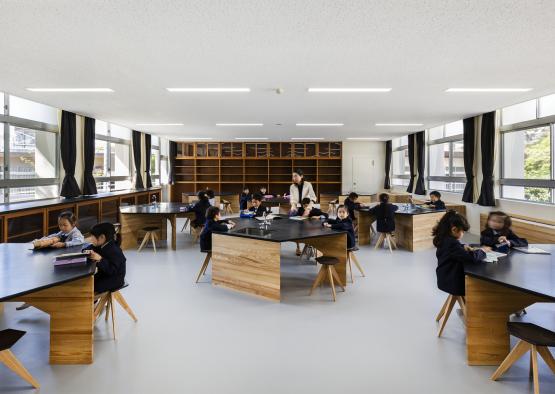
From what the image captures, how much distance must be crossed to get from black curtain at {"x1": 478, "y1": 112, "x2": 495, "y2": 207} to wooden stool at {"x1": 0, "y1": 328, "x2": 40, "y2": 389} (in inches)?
312

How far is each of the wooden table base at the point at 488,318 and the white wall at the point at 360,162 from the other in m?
11.7

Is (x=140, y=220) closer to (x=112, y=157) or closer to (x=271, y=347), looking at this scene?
(x=112, y=157)

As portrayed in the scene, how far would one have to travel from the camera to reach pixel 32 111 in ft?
21.6

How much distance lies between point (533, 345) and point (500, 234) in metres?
1.58

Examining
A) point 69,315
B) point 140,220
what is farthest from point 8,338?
point 140,220

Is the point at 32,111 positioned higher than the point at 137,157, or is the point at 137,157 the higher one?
the point at 32,111

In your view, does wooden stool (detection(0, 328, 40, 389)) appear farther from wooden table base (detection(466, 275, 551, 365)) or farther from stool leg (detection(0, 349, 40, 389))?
wooden table base (detection(466, 275, 551, 365))

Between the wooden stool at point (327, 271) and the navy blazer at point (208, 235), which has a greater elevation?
the navy blazer at point (208, 235)

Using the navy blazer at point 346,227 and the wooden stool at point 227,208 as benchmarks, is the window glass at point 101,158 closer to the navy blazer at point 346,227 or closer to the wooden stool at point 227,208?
the wooden stool at point 227,208

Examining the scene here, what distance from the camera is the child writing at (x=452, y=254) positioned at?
9.14 ft

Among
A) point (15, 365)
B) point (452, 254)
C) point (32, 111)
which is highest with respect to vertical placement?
point (32, 111)

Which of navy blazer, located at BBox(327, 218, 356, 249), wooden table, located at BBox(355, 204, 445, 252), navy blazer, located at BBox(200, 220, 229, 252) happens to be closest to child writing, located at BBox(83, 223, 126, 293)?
navy blazer, located at BBox(200, 220, 229, 252)

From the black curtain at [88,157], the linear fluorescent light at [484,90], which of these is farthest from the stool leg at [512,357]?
the black curtain at [88,157]

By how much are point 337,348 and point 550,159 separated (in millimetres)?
5568
